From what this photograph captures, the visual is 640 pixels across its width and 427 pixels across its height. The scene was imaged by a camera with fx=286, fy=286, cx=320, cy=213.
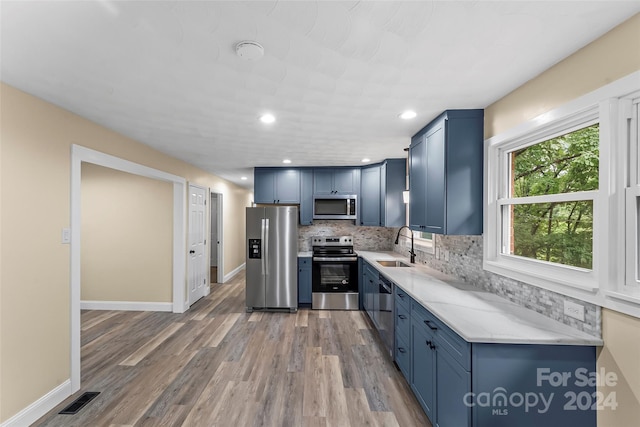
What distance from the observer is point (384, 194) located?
4.48m

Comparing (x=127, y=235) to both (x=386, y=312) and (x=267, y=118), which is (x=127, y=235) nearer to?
(x=267, y=118)

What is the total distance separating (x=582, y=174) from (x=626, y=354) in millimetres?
923

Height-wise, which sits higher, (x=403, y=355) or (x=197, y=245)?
(x=197, y=245)

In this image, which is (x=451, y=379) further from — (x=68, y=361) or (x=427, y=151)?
(x=68, y=361)

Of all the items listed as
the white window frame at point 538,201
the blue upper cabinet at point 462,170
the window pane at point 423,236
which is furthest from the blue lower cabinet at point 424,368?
the window pane at point 423,236

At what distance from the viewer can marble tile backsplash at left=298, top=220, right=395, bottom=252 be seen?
512cm

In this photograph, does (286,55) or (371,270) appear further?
(371,270)

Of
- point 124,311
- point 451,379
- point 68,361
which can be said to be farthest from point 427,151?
point 124,311

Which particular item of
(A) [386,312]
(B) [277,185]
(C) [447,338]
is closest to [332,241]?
(B) [277,185]

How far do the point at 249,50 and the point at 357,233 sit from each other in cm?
404

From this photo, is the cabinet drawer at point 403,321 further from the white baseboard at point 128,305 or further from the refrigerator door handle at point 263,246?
the white baseboard at point 128,305

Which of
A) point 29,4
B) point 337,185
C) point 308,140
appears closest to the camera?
point 29,4

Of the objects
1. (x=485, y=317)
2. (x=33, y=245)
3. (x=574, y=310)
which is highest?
(x=33, y=245)

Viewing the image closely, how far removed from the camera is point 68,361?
7.82 ft
